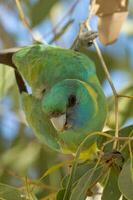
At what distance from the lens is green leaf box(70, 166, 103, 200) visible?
1.49m

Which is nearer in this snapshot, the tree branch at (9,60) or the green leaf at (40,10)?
the tree branch at (9,60)

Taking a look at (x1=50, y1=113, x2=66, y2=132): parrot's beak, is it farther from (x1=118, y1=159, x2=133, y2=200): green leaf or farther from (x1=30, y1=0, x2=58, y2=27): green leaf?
(x1=30, y1=0, x2=58, y2=27): green leaf

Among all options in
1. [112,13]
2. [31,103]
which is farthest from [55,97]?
[112,13]

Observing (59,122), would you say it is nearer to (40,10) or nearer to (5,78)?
(5,78)

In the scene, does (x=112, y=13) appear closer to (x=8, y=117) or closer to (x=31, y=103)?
(x=31, y=103)

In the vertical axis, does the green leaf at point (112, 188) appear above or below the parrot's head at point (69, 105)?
below

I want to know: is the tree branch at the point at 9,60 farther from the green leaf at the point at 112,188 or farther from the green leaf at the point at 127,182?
the green leaf at the point at 127,182

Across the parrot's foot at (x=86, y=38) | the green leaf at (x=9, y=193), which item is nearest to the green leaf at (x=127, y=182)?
the green leaf at (x=9, y=193)

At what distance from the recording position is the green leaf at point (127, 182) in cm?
145

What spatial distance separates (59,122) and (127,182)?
397 millimetres

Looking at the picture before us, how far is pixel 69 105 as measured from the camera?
186cm

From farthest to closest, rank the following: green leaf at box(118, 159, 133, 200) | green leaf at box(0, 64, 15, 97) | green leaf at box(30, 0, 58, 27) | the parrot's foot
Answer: green leaf at box(30, 0, 58, 27), green leaf at box(0, 64, 15, 97), the parrot's foot, green leaf at box(118, 159, 133, 200)

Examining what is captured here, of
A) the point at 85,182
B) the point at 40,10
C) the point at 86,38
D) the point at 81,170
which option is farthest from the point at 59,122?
the point at 40,10

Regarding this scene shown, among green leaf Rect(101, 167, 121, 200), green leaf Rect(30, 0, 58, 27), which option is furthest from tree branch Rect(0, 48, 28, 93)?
green leaf Rect(101, 167, 121, 200)
